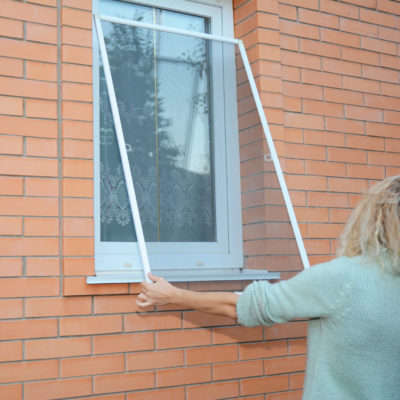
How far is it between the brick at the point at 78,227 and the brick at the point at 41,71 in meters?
0.63

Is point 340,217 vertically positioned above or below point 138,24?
below

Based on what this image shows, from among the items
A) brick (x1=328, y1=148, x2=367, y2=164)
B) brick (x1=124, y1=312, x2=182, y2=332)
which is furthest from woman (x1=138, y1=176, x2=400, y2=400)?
brick (x1=328, y1=148, x2=367, y2=164)

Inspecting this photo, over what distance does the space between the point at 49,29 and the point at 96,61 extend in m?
0.26

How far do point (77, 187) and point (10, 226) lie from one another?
33cm

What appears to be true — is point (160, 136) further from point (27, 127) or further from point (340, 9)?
point (340, 9)

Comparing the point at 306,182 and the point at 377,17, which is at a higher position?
the point at 377,17

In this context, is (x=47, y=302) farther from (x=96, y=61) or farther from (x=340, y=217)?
(x=340, y=217)

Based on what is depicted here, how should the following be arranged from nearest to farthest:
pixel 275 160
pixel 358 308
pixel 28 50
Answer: pixel 358 308 < pixel 28 50 < pixel 275 160

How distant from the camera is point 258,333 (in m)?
3.09

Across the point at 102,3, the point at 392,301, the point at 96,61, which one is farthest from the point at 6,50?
the point at 392,301

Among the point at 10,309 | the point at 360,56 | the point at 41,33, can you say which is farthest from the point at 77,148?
the point at 360,56

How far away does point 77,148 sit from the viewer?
8.91 ft

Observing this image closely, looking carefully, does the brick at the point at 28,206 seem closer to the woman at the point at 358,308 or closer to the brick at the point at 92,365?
the brick at the point at 92,365

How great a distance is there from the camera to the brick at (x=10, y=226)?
2.54m
